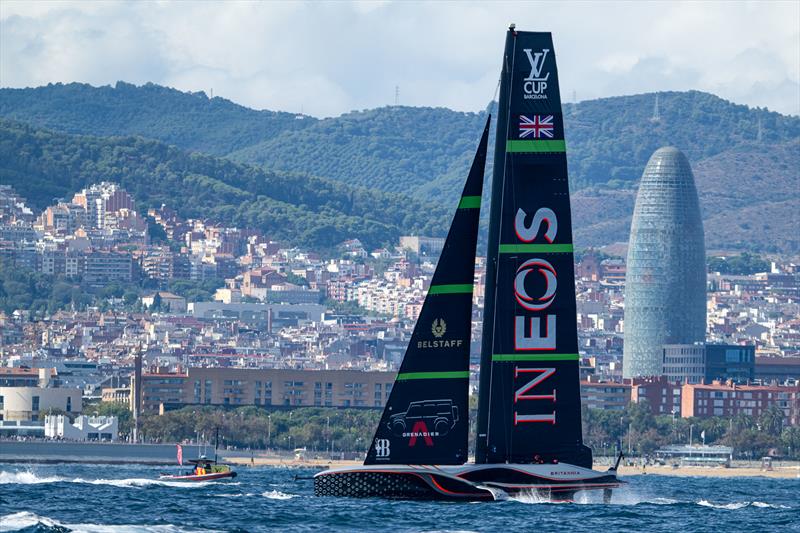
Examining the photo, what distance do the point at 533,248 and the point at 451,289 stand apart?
60.6 inches

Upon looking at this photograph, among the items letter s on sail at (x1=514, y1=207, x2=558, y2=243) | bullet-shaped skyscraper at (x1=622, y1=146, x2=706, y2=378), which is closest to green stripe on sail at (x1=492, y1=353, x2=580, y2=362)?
letter s on sail at (x1=514, y1=207, x2=558, y2=243)

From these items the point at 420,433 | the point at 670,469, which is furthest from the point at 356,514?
the point at 670,469

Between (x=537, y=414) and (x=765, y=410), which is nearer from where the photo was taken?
(x=537, y=414)

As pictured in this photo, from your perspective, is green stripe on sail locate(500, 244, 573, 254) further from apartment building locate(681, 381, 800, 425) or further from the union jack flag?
apartment building locate(681, 381, 800, 425)

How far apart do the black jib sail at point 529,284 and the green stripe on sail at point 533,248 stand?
0.02 m

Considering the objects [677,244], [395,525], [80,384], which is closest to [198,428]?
[80,384]

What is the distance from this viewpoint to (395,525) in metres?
36.5

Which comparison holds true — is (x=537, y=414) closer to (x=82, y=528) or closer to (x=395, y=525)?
(x=395, y=525)

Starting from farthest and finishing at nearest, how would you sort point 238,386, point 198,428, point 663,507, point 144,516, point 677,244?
point 677,244
point 238,386
point 198,428
point 663,507
point 144,516

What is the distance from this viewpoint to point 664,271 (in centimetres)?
18462

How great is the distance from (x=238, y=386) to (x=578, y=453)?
98.6 metres

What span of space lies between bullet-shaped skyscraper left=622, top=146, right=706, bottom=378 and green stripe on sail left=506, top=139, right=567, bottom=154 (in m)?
144

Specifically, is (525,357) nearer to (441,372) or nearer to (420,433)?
(441,372)

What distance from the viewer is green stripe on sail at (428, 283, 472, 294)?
39625 millimetres
